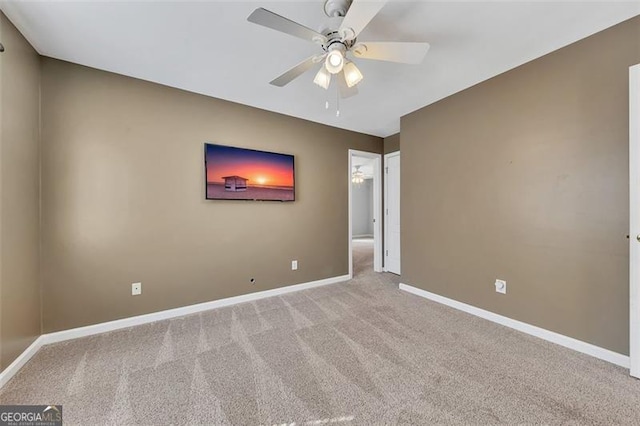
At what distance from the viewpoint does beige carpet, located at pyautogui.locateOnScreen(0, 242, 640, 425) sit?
4.57 ft

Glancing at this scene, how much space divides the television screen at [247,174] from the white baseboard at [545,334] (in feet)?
7.94

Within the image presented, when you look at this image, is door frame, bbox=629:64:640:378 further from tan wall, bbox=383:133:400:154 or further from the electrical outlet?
the electrical outlet

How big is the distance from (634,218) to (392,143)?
10.0 feet

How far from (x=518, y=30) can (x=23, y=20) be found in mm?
3589

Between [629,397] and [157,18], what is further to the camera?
[157,18]

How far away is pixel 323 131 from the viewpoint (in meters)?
3.77

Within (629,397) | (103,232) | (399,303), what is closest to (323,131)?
(399,303)

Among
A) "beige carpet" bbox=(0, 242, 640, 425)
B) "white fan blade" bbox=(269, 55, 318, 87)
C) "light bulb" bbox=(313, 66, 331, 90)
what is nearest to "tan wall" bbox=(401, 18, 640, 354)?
"beige carpet" bbox=(0, 242, 640, 425)

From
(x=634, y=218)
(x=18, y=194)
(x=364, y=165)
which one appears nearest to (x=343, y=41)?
(x=634, y=218)

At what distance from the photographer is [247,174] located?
10.2 ft

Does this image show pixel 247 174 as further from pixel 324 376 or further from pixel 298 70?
pixel 324 376

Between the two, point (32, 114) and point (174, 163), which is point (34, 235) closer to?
point (32, 114)

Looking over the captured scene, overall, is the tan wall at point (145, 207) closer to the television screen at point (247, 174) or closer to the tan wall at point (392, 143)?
the television screen at point (247, 174)

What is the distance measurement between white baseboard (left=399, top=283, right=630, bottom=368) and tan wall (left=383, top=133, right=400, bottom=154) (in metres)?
2.44
